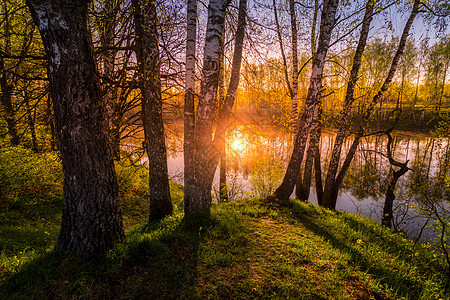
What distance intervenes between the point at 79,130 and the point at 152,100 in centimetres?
191

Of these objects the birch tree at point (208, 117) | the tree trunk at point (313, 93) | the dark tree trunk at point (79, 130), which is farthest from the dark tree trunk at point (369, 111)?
the dark tree trunk at point (79, 130)

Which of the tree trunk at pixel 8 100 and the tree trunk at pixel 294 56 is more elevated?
the tree trunk at pixel 294 56

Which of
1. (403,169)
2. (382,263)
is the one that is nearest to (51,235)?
(382,263)

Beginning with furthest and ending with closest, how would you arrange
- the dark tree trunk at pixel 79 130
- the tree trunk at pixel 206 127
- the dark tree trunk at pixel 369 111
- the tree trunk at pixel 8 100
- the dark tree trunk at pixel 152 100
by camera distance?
the dark tree trunk at pixel 369 111, the tree trunk at pixel 8 100, the dark tree trunk at pixel 152 100, the tree trunk at pixel 206 127, the dark tree trunk at pixel 79 130

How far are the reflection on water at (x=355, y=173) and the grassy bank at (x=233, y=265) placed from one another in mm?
2336

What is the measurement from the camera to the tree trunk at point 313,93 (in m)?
5.72

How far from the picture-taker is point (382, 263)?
3703 millimetres

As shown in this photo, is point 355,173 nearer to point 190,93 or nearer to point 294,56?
point 294,56

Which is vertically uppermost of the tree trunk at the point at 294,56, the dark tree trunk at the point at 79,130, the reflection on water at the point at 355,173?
the tree trunk at the point at 294,56

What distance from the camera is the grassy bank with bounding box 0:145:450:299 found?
105 inches

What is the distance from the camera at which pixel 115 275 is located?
9.25 ft

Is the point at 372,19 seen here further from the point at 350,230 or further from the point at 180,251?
the point at 180,251

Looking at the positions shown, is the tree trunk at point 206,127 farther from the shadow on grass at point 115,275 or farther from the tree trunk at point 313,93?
the tree trunk at point 313,93

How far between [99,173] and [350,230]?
6036mm
